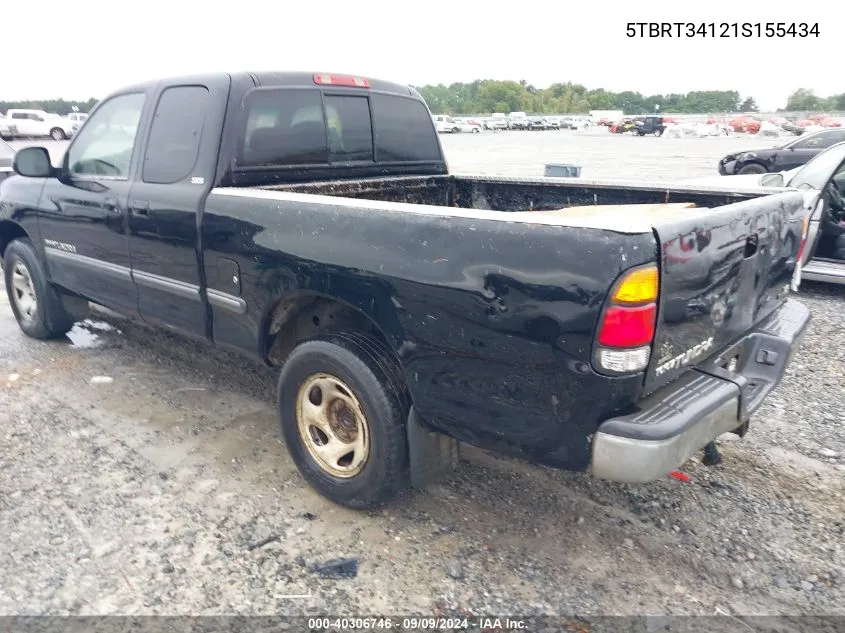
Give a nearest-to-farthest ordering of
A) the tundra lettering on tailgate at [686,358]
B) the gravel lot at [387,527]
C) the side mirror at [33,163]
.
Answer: the tundra lettering on tailgate at [686,358] < the gravel lot at [387,527] < the side mirror at [33,163]

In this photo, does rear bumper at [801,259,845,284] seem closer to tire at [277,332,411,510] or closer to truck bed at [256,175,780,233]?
truck bed at [256,175,780,233]

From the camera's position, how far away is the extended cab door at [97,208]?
4.15 metres

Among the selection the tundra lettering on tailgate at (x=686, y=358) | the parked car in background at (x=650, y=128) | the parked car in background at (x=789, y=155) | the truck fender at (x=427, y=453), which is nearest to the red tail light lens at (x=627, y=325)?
the tundra lettering on tailgate at (x=686, y=358)

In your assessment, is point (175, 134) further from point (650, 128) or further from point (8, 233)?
point (650, 128)

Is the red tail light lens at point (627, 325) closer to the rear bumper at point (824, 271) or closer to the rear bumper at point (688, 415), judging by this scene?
the rear bumper at point (688, 415)

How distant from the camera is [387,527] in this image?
3.08m

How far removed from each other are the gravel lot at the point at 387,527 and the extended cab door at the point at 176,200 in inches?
29.2

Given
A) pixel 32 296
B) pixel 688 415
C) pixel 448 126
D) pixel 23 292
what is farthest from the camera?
pixel 448 126

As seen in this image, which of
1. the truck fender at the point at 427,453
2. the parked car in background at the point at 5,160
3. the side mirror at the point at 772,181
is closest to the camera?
the truck fender at the point at 427,453

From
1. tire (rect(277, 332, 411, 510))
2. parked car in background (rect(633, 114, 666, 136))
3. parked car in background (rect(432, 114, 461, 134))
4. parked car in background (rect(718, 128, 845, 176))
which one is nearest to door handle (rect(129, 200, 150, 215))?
tire (rect(277, 332, 411, 510))

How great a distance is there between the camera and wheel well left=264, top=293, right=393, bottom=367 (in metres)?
3.10

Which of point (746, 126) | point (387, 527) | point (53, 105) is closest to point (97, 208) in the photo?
point (387, 527)

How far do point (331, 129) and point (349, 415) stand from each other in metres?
1.85

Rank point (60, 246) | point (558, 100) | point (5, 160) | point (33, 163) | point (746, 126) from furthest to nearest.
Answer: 1. point (558, 100)
2. point (746, 126)
3. point (5, 160)
4. point (60, 246)
5. point (33, 163)
